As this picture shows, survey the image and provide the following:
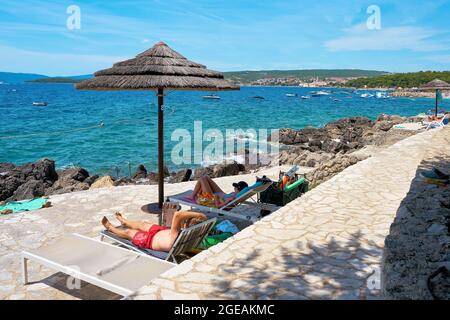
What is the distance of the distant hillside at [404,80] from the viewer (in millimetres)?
96350

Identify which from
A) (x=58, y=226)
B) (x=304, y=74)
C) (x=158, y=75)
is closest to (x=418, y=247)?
(x=158, y=75)

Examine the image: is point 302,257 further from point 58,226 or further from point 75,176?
point 75,176

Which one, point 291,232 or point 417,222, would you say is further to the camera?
point 291,232

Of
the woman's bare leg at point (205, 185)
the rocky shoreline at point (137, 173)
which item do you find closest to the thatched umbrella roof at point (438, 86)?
the rocky shoreline at point (137, 173)

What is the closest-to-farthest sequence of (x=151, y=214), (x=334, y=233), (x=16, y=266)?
(x=334, y=233), (x=16, y=266), (x=151, y=214)

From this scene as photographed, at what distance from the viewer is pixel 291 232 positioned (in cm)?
448

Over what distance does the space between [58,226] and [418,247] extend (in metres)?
5.13

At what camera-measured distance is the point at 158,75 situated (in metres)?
5.80

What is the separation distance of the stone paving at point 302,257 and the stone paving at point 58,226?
1.29 m

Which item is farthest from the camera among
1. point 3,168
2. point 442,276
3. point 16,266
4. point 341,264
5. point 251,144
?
point 251,144

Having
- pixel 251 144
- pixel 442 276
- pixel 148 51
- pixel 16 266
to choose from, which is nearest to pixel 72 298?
pixel 16 266

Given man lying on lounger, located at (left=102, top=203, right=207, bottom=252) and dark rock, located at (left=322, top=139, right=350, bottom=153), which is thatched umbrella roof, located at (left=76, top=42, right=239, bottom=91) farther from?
dark rock, located at (left=322, top=139, right=350, bottom=153)
